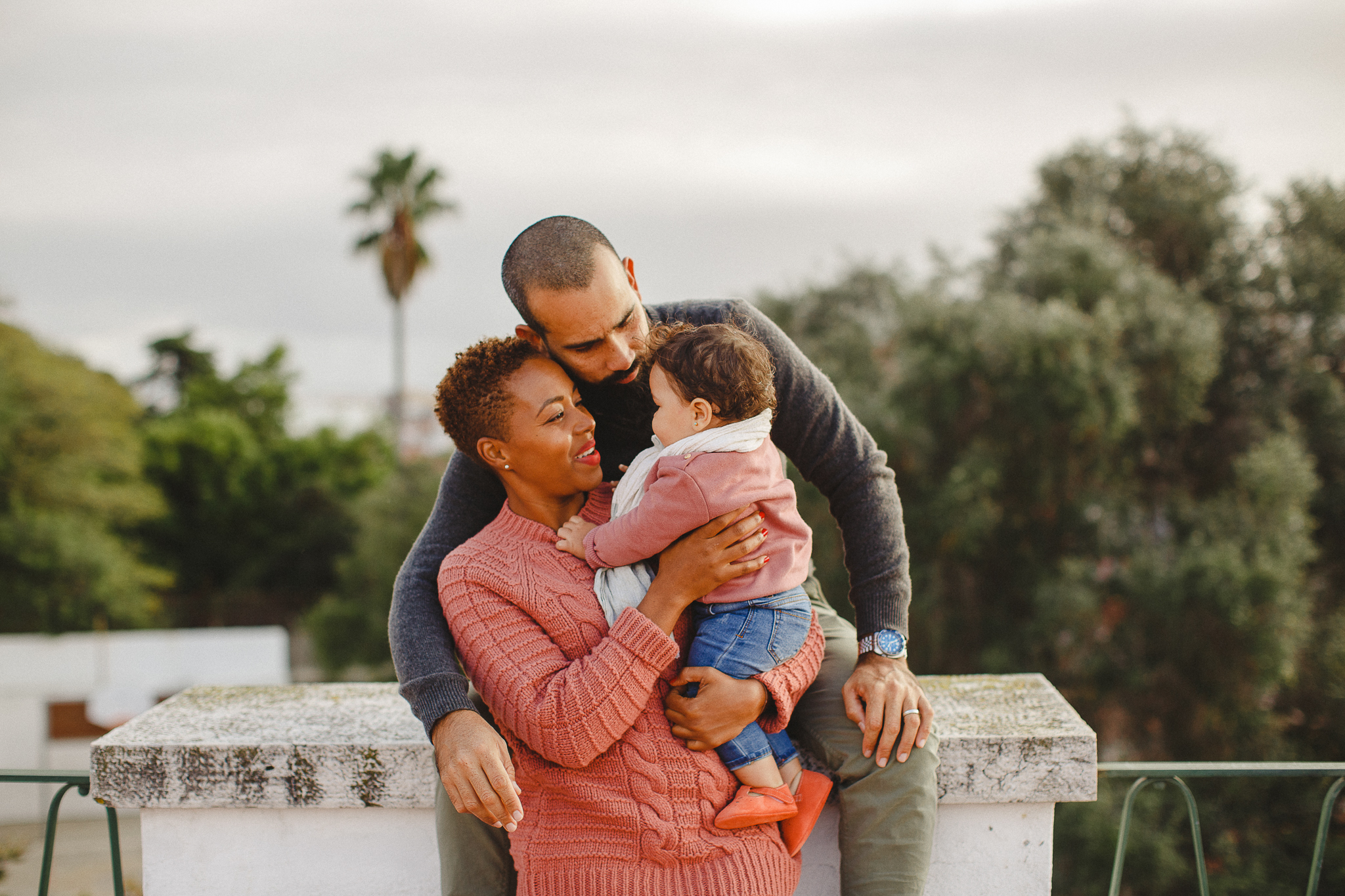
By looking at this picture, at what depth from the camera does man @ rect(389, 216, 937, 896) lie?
164cm

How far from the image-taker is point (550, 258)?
2.04 metres

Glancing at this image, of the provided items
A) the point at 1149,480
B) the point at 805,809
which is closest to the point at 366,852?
the point at 805,809

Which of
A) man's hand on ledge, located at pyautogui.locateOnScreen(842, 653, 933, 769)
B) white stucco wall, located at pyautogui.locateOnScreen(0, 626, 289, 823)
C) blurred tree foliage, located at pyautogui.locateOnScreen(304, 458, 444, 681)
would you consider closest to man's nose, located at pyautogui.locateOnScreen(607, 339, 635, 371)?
man's hand on ledge, located at pyautogui.locateOnScreen(842, 653, 933, 769)

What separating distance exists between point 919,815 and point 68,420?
20330 millimetres

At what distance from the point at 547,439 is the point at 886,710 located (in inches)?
32.9

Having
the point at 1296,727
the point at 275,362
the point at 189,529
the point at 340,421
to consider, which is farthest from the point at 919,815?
the point at 275,362

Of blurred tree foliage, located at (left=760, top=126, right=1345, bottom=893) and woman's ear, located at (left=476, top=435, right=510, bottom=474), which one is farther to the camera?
blurred tree foliage, located at (left=760, top=126, right=1345, bottom=893)

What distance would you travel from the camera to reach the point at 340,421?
26.9 m

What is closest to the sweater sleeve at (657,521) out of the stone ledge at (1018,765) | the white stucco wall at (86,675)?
the stone ledge at (1018,765)

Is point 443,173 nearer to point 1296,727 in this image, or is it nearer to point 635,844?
point 1296,727

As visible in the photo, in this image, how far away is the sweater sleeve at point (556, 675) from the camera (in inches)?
60.1

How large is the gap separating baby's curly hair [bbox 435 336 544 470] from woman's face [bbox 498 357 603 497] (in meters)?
0.02

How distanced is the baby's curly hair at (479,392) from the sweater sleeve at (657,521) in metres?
0.36

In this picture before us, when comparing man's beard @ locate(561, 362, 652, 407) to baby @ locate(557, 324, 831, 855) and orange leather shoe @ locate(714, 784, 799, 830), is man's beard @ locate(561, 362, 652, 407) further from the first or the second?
orange leather shoe @ locate(714, 784, 799, 830)
